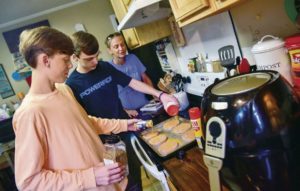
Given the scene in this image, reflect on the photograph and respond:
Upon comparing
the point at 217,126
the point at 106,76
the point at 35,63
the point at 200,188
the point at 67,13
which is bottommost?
the point at 200,188

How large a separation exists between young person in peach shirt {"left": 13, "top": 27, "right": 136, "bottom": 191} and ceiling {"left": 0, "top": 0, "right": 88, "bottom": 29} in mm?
2480

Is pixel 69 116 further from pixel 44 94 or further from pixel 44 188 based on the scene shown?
pixel 44 188

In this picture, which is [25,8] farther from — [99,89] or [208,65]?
[208,65]

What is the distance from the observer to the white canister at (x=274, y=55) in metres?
0.87

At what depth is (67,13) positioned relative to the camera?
3.87 meters

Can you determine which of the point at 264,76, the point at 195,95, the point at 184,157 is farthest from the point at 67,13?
the point at 264,76

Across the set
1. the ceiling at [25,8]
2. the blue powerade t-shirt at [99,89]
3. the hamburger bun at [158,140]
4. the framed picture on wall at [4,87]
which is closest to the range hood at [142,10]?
the blue powerade t-shirt at [99,89]

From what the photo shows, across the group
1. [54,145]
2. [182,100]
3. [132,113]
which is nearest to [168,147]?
[54,145]

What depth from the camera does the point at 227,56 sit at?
1.37m

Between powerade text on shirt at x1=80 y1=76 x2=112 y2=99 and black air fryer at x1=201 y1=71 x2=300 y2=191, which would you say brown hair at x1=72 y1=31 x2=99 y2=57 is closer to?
powerade text on shirt at x1=80 y1=76 x2=112 y2=99

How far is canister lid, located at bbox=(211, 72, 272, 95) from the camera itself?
58cm

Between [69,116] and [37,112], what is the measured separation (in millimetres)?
141

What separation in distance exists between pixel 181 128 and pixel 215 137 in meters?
0.90

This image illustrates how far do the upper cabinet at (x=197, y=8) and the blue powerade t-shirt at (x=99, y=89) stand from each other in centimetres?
80
